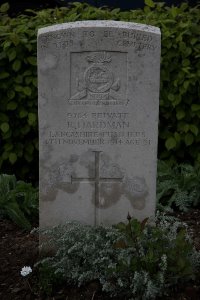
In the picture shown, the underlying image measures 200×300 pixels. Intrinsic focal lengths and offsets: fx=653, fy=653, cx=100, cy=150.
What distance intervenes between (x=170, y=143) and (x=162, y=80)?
0.61m

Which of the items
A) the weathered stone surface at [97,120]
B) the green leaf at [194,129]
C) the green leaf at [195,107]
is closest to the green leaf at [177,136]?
the green leaf at [194,129]

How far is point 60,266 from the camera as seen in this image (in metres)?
4.18

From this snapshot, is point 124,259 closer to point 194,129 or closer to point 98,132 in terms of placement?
point 98,132

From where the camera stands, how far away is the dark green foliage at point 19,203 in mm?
5246

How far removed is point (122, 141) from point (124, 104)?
0.25 meters

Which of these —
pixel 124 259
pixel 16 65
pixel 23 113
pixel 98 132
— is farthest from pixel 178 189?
pixel 16 65

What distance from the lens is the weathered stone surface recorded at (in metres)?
4.29

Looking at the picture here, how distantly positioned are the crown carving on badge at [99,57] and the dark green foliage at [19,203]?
1.56 meters

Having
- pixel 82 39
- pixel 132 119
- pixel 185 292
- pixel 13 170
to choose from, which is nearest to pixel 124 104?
pixel 132 119

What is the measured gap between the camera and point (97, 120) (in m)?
4.39

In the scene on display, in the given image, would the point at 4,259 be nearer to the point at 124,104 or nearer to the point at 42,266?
the point at 42,266

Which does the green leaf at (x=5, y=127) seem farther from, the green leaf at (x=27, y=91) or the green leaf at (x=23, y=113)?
the green leaf at (x=27, y=91)

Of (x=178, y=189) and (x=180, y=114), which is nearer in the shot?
(x=178, y=189)

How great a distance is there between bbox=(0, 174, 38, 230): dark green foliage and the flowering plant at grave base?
0.89 meters
